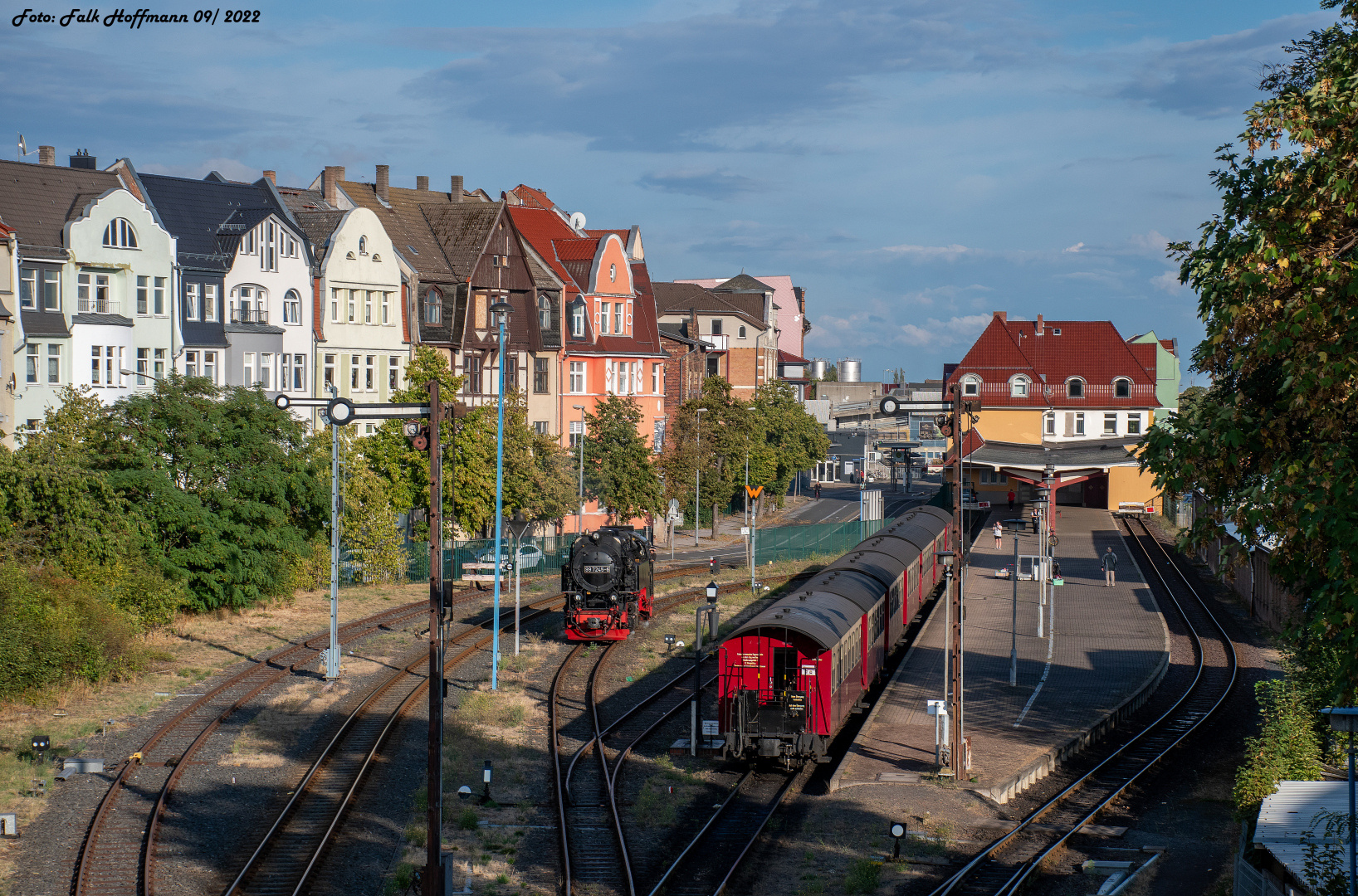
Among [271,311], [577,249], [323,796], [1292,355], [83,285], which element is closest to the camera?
[1292,355]

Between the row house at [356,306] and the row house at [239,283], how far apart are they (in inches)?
30.3

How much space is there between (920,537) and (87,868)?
29937 mm

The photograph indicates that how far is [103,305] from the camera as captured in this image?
4656 cm

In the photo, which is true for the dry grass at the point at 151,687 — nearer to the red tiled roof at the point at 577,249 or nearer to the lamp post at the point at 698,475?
the lamp post at the point at 698,475

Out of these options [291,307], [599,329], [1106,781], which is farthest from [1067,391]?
[1106,781]

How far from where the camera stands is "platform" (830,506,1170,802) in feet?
81.5

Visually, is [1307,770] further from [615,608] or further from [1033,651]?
[615,608]

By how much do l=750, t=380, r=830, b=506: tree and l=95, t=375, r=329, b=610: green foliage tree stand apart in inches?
1620

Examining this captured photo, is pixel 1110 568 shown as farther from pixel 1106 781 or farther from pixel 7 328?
pixel 7 328

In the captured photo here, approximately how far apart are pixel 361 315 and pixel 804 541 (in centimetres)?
2352

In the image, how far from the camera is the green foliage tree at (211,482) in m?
36.2

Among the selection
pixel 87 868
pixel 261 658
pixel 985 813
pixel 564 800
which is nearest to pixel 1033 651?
pixel 985 813

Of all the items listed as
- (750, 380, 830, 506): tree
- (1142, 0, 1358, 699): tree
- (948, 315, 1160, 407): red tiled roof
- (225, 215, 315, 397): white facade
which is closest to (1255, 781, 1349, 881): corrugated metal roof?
Answer: (1142, 0, 1358, 699): tree

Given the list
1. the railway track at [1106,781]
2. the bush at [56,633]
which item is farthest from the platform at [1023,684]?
the bush at [56,633]
